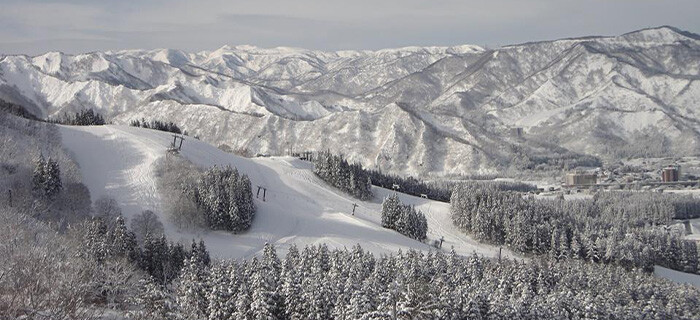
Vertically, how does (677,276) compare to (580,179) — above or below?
below

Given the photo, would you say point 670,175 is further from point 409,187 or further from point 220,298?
point 220,298

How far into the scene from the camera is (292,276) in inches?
1905

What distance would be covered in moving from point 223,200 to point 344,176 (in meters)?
33.5

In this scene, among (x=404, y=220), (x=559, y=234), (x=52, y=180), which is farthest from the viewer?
(x=559, y=234)

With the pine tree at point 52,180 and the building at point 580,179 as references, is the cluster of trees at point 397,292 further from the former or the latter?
the building at point 580,179

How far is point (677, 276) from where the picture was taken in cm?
9000

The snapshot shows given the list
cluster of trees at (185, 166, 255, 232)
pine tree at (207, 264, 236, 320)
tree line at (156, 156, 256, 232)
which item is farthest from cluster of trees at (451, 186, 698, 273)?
pine tree at (207, 264, 236, 320)

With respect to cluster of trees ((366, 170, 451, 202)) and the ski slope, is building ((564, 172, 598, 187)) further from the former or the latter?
the ski slope

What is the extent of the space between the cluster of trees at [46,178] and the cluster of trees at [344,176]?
48662 millimetres

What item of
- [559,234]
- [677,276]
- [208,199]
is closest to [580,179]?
[559,234]

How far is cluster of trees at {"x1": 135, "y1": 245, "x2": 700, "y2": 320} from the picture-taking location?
148 feet

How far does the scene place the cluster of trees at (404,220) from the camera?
9231 centimetres

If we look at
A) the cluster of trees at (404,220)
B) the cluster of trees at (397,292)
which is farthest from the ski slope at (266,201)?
the cluster of trees at (397,292)

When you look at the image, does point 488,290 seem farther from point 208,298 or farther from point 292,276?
point 208,298
